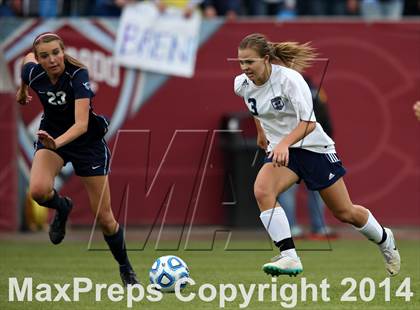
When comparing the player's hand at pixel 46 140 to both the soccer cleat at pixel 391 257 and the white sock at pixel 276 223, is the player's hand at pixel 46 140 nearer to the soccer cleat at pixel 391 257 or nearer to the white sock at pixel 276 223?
the white sock at pixel 276 223

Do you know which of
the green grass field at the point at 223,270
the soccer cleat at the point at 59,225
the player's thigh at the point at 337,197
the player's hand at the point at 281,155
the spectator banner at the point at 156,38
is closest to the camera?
the green grass field at the point at 223,270

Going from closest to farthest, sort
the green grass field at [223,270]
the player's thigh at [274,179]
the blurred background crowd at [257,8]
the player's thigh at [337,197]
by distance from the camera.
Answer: the green grass field at [223,270], the player's thigh at [274,179], the player's thigh at [337,197], the blurred background crowd at [257,8]

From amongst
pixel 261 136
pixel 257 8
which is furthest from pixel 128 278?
pixel 257 8

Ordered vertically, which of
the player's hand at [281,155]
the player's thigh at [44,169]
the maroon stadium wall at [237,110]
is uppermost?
the player's hand at [281,155]

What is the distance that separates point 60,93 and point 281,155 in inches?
80.2

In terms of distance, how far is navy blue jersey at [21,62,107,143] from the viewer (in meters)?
8.67

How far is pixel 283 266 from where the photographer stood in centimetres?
819

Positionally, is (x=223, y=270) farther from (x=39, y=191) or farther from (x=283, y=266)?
(x=39, y=191)

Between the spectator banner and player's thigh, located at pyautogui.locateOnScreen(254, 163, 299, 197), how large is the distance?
7315 mm

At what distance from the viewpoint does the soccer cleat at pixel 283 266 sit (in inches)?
320

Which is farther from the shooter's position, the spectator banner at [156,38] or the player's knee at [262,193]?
the spectator banner at [156,38]

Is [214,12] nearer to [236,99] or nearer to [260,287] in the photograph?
[236,99]

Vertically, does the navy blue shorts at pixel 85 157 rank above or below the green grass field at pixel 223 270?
above

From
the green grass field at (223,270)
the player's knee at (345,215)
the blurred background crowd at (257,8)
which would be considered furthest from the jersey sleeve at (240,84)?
the blurred background crowd at (257,8)
